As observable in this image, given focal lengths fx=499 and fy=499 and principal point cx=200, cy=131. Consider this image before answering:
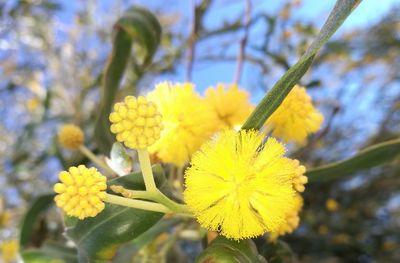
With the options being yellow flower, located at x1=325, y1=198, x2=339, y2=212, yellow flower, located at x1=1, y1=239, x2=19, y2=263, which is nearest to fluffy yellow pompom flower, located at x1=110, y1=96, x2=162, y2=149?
yellow flower, located at x1=1, y1=239, x2=19, y2=263

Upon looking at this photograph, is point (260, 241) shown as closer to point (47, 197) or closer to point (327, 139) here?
point (47, 197)

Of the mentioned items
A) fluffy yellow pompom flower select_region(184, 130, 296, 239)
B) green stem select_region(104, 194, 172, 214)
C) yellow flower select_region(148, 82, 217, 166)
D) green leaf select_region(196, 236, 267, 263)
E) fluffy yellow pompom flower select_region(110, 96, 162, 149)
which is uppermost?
yellow flower select_region(148, 82, 217, 166)

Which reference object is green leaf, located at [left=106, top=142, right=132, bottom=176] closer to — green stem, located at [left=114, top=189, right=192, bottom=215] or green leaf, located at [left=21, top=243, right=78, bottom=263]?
green stem, located at [left=114, top=189, right=192, bottom=215]

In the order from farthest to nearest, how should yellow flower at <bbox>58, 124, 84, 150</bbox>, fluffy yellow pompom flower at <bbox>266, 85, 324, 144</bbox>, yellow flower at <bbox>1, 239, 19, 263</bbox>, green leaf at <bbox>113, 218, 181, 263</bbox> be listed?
yellow flower at <bbox>1, 239, 19, 263</bbox>, yellow flower at <bbox>58, 124, 84, 150</bbox>, green leaf at <bbox>113, 218, 181, 263</bbox>, fluffy yellow pompom flower at <bbox>266, 85, 324, 144</bbox>

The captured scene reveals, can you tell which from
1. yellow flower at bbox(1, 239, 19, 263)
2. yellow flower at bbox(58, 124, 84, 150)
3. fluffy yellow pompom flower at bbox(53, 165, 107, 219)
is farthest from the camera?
yellow flower at bbox(1, 239, 19, 263)

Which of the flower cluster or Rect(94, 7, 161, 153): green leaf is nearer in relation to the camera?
the flower cluster

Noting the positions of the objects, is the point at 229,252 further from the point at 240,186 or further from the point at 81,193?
the point at 81,193
